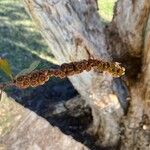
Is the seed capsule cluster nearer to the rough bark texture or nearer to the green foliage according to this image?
the rough bark texture

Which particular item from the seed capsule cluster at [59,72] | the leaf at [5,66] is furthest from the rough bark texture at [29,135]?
the leaf at [5,66]

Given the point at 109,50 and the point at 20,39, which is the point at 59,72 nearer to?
the point at 109,50

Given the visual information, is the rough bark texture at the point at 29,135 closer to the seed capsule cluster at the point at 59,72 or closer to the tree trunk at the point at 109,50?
the tree trunk at the point at 109,50

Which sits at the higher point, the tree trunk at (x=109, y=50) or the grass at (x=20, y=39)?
the tree trunk at (x=109, y=50)

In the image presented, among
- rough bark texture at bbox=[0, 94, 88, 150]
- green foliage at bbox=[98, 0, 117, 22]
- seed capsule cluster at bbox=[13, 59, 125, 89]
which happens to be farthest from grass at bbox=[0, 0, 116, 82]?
seed capsule cluster at bbox=[13, 59, 125, 89]

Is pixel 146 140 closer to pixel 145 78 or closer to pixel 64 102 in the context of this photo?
pixel 145 78

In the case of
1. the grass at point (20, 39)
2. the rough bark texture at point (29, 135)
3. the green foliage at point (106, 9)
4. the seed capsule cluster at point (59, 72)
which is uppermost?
the seed capsule cluster at point (59, 72)
